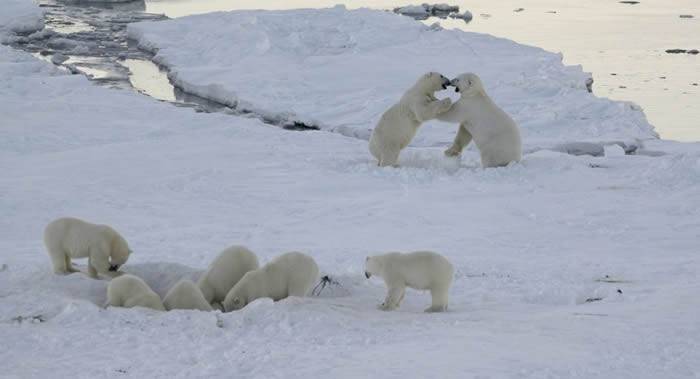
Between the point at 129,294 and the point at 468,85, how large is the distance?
5.03m

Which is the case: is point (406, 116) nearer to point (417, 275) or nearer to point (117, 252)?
point (117, 252)

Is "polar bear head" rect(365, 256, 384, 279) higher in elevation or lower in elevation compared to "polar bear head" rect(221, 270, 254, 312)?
higher

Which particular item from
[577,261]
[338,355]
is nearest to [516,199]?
[577,261]

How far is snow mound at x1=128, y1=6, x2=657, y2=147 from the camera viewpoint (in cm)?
1340

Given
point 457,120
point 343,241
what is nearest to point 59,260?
point 343,241

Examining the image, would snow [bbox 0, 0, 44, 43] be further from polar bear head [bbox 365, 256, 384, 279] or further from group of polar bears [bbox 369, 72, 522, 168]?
polar bear head [bbox 365, 256, 384, 279]

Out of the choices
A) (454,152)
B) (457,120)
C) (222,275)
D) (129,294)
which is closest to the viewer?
(129,294)

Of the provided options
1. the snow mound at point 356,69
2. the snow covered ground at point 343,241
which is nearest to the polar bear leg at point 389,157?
the snow covered ground at point 343,241

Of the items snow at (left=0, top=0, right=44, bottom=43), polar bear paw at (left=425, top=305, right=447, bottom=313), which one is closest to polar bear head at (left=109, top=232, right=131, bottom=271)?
polar bear paw at (left=425, top=305, right=447, bottom=313)

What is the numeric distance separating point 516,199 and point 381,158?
1.62 metres

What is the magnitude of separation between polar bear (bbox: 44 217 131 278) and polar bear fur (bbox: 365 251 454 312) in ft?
5.03

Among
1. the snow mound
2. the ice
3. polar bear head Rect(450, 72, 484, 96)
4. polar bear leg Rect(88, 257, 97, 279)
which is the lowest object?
the snow mound

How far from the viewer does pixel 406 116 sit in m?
9.27

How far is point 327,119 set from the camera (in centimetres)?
1409
